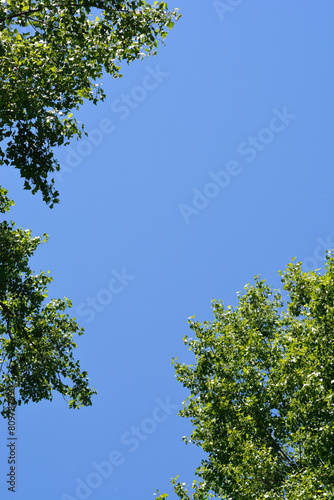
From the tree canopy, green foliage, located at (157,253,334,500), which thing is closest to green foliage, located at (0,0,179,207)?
the tree canopy

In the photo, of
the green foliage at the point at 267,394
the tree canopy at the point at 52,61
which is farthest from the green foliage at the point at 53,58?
the green foliage at the point at 267,394

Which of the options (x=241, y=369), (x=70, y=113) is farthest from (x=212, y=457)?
(x=70, y=113)

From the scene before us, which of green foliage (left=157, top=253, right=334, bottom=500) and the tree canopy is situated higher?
the tree canopy

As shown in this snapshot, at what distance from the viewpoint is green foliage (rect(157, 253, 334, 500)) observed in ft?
50.8

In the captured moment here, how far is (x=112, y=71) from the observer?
49.7 feet

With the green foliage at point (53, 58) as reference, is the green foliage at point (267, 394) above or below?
below

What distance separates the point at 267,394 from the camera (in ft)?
64.0

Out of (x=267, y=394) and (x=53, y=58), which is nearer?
(x=53, y=58)

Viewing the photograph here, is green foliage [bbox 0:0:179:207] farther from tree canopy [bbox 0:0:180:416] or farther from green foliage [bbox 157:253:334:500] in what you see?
green foliage [bbox 157:253:334:500]

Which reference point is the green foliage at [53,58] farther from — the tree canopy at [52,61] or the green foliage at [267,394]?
the green foliage at [267,394]

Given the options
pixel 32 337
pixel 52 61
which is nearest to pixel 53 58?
pixel 52 61

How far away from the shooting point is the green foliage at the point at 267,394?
1547cm

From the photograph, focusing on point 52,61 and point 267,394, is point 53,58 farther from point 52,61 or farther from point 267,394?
point 267,394

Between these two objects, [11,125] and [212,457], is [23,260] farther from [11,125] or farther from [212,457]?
[212,457]
